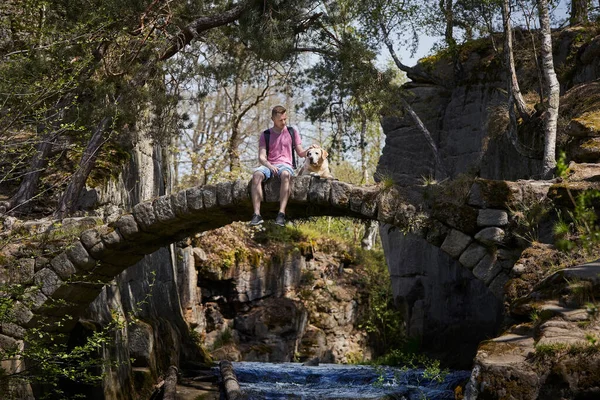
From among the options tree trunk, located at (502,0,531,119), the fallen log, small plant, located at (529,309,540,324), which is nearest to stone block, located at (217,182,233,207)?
the fallen log

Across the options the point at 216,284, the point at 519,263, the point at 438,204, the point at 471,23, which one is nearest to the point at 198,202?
the point at 438,204

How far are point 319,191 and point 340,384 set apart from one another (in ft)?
15.1

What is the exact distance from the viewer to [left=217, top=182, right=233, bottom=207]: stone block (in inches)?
379

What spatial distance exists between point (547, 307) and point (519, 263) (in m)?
1.68

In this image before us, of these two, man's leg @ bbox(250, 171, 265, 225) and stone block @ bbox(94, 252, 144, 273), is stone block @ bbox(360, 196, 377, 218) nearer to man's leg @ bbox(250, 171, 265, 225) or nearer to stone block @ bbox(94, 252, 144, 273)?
man's leg @ bbox(250, 171, 265, 225)

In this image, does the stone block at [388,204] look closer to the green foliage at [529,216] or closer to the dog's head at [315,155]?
the dog's head at [315,155]

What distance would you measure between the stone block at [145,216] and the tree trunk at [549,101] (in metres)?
5.21

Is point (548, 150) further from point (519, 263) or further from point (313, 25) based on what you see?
point (313, 25)

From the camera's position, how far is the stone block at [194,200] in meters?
9.73

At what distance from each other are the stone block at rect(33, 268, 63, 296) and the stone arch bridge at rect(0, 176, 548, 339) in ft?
0.04

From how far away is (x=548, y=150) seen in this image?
10.3 m

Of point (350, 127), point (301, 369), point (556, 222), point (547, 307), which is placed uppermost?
point (350, 127)

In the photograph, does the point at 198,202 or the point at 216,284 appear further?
the point at 216,284

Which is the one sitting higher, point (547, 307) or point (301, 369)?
point (547, 307)
